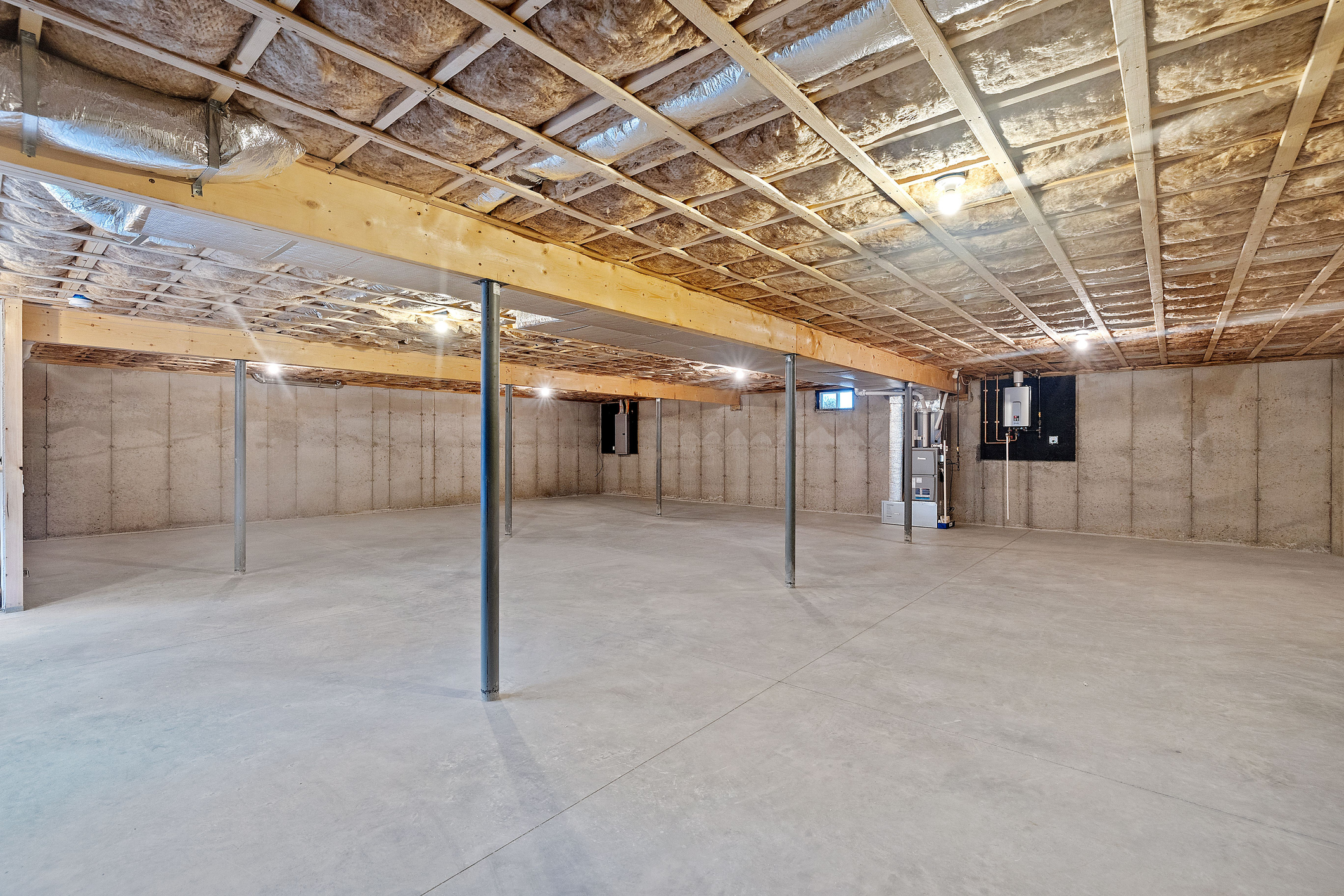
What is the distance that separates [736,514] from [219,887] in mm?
10496

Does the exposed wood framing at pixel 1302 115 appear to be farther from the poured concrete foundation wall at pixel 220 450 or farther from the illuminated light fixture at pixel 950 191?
the poured concrete foundation wall at pixel 220 450

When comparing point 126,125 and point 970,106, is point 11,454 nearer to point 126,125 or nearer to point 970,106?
point 126,125

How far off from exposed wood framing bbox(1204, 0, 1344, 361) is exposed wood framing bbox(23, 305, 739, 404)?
8.01 m

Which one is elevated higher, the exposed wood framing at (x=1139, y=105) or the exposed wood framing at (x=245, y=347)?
the exposed wood framing at (x=1139, y=105)

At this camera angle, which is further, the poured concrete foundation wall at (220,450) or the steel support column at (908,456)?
the poured concrete foundation wall at (220,450)

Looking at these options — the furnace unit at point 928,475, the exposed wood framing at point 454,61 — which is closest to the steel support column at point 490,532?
the exposed wood framing at point 454,61

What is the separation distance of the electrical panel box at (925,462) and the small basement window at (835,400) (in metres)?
2.10

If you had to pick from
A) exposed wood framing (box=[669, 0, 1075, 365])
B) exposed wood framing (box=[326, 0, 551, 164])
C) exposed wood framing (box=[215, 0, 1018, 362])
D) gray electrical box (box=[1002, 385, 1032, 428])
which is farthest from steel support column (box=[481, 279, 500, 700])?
gray electrical box (box=[1002, 385, 1032, 428])

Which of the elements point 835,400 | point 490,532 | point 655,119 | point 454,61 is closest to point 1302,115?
point 655,119

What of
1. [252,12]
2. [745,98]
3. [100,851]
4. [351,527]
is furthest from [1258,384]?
[351,527]

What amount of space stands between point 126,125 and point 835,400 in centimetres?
1137

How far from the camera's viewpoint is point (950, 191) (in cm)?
289

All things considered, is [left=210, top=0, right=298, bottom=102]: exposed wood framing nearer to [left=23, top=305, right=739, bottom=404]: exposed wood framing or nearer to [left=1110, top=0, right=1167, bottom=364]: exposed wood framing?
[left=1110, top=0, right=1167, bottom=364]: exposed wood framing

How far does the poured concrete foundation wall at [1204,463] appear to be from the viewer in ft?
26.5
